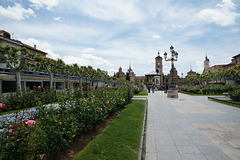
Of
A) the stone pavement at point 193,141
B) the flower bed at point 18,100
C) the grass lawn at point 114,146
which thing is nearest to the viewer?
the grass lawn at point 114,146

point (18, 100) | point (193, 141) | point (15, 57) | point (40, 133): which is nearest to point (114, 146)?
point (40, 133)

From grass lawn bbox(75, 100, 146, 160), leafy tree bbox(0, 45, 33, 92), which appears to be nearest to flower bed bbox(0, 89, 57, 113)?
leafy tree bbox(0, 45, 33, 92)

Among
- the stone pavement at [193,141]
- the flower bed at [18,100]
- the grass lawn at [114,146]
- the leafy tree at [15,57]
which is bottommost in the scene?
the stone pavement at [193,141]

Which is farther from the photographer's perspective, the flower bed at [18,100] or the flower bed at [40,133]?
the flower bed at [18,100]

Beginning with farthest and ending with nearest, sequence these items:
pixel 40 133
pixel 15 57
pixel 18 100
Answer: pixel 15 57
pixel 18 100
pixel 40 133

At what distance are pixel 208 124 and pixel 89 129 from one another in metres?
5.10

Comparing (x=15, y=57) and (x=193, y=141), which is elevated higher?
(x=15, y=57)

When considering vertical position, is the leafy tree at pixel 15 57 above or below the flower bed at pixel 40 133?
above

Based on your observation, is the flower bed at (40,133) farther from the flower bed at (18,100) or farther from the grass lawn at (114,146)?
the flower bed at (18,100)

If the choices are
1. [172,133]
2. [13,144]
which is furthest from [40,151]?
[172,133]

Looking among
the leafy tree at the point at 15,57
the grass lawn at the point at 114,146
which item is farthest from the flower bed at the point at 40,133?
the leafy tree at the point at 15,57

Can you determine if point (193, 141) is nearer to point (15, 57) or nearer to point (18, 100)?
point (18, 100)

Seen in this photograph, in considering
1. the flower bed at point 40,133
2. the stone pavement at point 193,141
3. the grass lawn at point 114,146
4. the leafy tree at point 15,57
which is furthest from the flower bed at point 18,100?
the stone pavement at point 193,141

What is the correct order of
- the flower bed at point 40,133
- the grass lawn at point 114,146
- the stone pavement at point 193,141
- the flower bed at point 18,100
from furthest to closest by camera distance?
the flower bed at point 18,100, the stone pavement at point 193,141, the grass lawn at point 114,146, the flower bed at point 40,133
